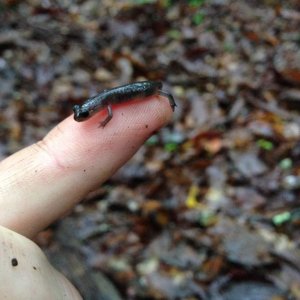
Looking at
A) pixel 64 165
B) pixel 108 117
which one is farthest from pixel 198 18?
pixel 64 165

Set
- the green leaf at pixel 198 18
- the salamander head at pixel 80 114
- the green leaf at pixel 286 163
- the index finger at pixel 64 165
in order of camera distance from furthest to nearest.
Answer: the green leaf at pixel 198 18 → the green leaf at pixel 286 163 → the salamander head at pixel 80 114 → the index finger at pixel 64 165

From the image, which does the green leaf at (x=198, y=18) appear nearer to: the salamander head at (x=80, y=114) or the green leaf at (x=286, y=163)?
the green leaf at (x=286, y=163)

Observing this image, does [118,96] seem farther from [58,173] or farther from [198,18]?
[198,18]

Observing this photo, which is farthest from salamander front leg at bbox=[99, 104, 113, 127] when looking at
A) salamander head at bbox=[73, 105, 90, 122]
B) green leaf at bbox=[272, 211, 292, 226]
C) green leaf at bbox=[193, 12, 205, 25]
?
green leaf at bbox=[193, 12, 205, 25]

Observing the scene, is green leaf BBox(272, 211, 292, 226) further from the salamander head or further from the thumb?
the thumb

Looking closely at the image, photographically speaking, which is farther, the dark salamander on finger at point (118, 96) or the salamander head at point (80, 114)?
the dark salamander on finger at point (118, 96)

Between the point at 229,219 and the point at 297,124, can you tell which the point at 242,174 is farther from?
the point at 297,124

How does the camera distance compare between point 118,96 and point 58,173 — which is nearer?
point 58,173

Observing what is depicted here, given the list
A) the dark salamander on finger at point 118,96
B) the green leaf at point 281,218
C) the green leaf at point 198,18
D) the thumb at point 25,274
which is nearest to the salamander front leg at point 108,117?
the dark salamander on finger at point 118,96
